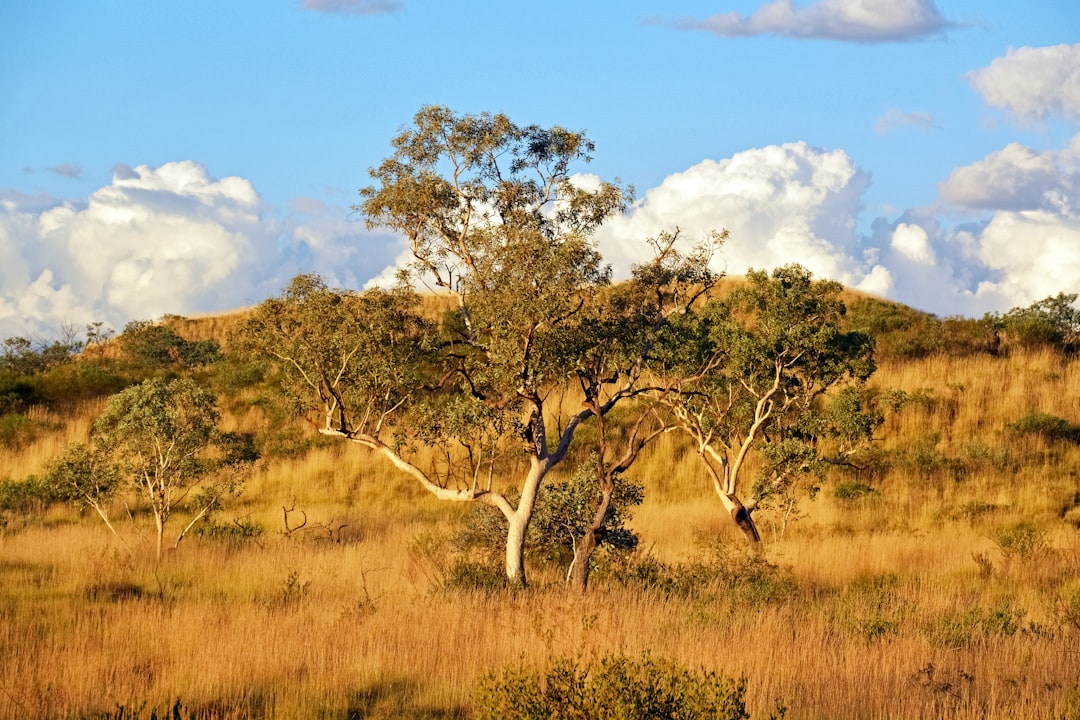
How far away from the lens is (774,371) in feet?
73.0

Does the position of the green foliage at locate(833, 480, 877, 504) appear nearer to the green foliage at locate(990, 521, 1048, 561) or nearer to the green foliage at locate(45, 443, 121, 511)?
the green foliage at locate(990, 521, 1048, 561)

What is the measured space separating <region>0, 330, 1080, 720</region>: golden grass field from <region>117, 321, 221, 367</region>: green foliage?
683 inches

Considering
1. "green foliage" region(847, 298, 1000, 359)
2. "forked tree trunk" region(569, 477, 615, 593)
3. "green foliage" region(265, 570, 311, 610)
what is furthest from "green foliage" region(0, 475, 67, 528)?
"green foliage" region(847, 298, 1000, 359)

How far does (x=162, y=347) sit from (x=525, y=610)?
38.9 metres

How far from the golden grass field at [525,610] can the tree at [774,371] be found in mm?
1955

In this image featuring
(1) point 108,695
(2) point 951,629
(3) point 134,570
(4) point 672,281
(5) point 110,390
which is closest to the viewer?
(1) point 108,695

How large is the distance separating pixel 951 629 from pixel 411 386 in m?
8.14

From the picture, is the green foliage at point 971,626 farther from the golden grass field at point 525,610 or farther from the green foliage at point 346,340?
the green foliage at point 346,340

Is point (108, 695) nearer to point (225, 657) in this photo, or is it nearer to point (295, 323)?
point (225, 657)

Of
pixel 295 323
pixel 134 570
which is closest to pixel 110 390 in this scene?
pixel 134 570

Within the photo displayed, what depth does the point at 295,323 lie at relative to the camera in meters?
15.9

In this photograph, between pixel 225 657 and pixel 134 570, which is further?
pixel 134 570

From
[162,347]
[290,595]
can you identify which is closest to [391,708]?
[290,595]

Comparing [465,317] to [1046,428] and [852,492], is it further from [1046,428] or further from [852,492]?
[1046,428]
